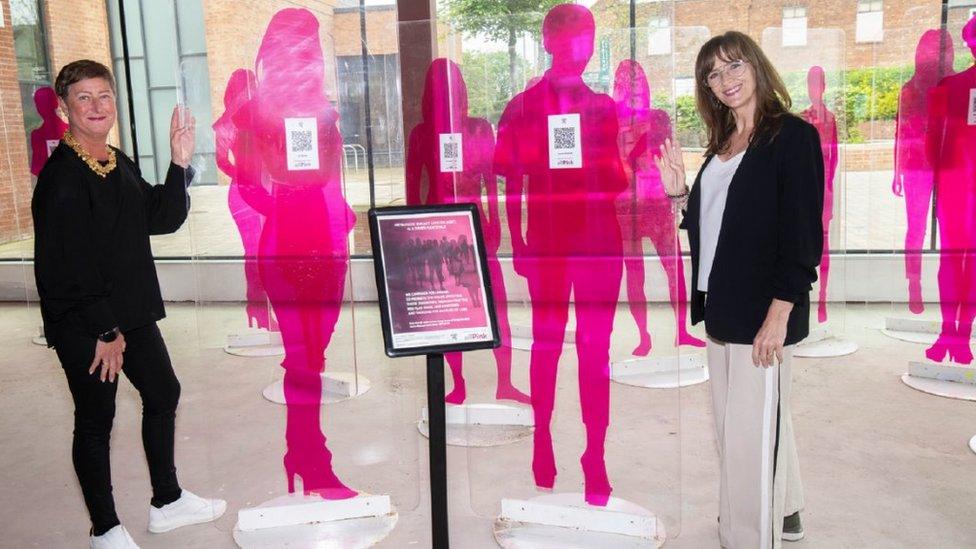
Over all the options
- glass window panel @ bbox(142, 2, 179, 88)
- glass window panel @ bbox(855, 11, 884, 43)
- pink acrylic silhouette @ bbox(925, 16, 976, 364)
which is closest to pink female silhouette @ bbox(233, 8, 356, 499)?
pink acrylic silhouette @ bbox(925, 16, 976, 364)

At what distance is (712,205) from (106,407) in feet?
6.36

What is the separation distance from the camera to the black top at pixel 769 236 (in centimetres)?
195

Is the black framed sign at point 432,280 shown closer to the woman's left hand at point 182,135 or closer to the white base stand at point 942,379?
the woman's left hand at point 182,135

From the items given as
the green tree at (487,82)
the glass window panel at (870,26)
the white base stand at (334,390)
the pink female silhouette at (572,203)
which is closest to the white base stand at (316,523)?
the pink female silhouette at (572,203)

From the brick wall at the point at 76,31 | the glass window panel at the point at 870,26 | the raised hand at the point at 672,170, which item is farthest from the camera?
the brick wall at the point at 76,31

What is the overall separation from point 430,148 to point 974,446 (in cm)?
265

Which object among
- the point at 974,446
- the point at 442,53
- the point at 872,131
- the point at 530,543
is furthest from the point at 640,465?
the point at 872,131

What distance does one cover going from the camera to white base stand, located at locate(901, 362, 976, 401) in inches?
159

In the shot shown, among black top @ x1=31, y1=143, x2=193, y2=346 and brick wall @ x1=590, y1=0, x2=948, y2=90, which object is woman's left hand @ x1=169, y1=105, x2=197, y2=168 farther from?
brick wall @ x1=590, y1=0, x2=948, y2=90

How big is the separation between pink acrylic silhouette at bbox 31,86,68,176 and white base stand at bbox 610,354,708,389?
14.2 feet

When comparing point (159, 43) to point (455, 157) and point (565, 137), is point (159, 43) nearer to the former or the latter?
point (455, 157)

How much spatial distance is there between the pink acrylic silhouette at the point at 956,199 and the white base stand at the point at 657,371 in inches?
54.4

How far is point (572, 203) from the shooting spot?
2.68m

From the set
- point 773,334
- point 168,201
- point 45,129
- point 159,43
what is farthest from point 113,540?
point 159,43
